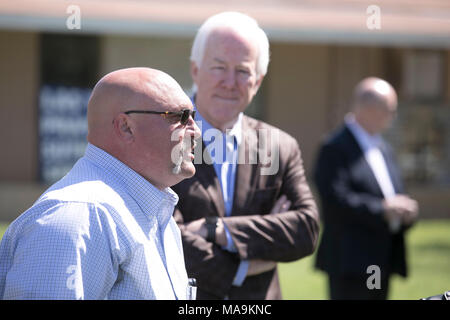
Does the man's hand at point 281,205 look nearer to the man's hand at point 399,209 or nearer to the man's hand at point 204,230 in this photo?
the man's hand at point 204,230

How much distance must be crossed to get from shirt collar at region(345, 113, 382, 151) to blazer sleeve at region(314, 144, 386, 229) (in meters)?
0.20

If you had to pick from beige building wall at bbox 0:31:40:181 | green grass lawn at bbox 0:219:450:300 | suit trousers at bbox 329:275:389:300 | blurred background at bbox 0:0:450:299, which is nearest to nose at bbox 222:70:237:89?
suit trousers at bbox 329:275:389:300

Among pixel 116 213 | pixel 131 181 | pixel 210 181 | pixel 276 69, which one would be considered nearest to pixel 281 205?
pixel 210 181

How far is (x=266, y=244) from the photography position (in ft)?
9.28

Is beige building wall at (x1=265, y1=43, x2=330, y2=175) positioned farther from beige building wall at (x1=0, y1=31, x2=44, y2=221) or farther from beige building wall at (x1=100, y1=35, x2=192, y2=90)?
beige building wall at (x1=0, y1=31, x2=44, y2=221)

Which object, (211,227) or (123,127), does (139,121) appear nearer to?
(123,127)

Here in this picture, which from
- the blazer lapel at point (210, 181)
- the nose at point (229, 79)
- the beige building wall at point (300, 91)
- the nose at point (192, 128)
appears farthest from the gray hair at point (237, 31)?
the beige building wall at point (300, 91)

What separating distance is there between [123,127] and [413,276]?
6675 millimetres

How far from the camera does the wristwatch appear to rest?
109 inches

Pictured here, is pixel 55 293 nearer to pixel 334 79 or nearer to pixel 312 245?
pixel 312 245

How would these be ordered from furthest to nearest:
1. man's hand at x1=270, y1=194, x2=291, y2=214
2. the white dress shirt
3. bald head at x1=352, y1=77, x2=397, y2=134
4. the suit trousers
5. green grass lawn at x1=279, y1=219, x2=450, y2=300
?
green grass lawn at x1=279, y1=219, x2=450, y2=300, bald head at x1=352, y1=77, x2=397, y2=134, the white dress shirt, the suit trousers, man's hand at x1=270, y1=194, x2=291, y2=214

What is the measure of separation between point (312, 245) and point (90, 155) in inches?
54.7

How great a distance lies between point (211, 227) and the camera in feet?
9.14
